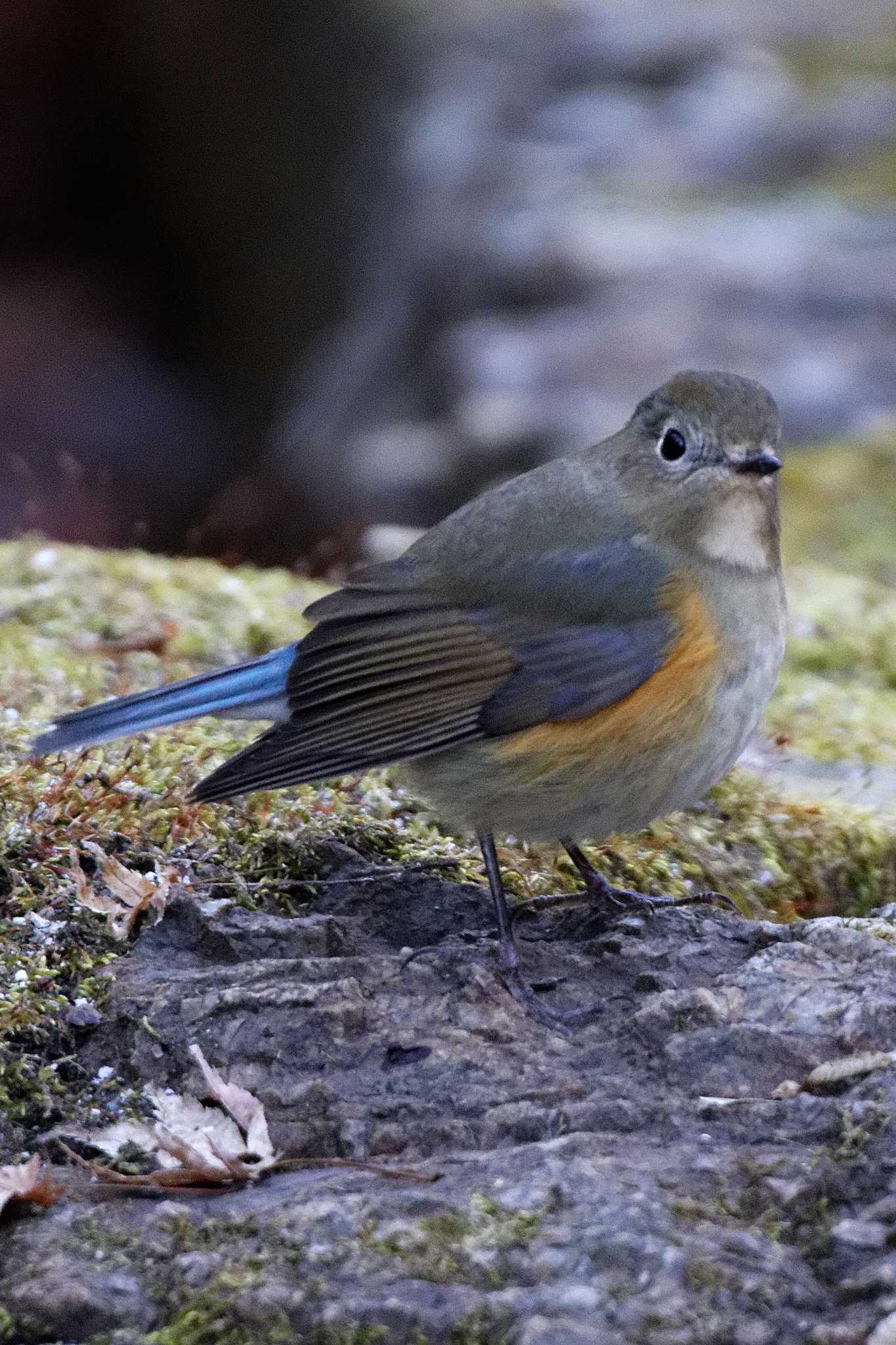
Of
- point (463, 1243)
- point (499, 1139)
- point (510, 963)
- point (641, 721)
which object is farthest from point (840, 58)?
point (463, 1243)

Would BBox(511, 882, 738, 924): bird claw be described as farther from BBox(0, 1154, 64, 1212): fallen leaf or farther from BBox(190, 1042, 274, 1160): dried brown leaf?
BBox(0, 1154, 64, 1212): fallen leaf

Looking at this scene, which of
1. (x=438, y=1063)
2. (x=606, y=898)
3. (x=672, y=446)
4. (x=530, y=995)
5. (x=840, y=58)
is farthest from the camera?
(x=840, y=58)

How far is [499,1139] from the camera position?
2.73 meters

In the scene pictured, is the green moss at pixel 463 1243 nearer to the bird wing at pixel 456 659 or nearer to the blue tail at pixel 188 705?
the bird wing at pixel 456 659

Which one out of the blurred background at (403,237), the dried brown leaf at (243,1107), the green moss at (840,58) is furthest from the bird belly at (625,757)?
the green moss at (840,58)

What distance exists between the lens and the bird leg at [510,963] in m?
3.10

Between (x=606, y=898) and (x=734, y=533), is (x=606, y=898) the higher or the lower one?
the lower one

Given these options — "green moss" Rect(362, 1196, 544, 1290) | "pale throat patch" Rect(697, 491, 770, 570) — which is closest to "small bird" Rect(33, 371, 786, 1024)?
"pale throat patch" Rect(697, 491, 770, 570)

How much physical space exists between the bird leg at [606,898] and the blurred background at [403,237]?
4.20 metres

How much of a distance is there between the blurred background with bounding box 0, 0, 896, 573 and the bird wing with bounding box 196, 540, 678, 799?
13.2 ft

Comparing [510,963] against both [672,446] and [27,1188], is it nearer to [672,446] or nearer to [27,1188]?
[27,1188]

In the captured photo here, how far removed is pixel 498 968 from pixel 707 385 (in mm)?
1401

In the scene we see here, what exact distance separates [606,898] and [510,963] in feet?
1.66

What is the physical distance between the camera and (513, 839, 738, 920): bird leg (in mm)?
3669
